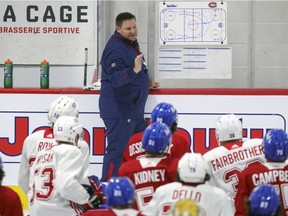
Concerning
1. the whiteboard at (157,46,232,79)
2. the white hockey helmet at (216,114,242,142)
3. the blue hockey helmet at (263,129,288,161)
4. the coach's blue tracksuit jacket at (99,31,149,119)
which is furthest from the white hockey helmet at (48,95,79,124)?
the whiteboard at (157,46,232,79)

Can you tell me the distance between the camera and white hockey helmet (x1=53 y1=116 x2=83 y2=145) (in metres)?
5.73

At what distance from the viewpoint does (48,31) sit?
9.51 meters

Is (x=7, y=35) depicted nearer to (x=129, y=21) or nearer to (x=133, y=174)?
(x=129, y=21)

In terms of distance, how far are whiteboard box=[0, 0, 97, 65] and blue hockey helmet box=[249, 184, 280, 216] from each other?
527cm

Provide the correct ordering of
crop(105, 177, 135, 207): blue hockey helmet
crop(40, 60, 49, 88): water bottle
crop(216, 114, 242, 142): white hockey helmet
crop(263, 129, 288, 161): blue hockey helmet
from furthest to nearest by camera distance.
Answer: crop(40, 60, 49, 88): water bottle < crop(216, 114, 242, 142): white hockey helmet < crop(263, 129, 288, 161): blue hockey helmet < crop(105, 177, 135, 207): blue hockey helmet

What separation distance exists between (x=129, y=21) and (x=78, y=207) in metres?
2.33

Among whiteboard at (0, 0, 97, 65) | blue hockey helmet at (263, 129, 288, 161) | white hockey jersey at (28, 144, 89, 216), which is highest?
whiteboard at (0, 0, 97, 65)

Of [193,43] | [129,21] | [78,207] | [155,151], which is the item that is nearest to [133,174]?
[155,151]

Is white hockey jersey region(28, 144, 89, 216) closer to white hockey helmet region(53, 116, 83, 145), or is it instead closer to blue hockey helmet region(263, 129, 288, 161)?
white hockey helmet region(53, 116, 83, 145)

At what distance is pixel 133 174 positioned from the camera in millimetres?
5273

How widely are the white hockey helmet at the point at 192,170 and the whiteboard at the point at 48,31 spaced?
182 inches

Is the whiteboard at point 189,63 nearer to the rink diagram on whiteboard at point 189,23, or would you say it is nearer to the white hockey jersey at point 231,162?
the rink diagram on whiteboard at point 189,23

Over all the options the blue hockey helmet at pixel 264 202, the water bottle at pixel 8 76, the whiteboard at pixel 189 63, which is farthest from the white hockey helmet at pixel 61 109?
the whiteboard at pixel 189 63

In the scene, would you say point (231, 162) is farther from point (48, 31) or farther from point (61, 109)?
point (48, 31)
